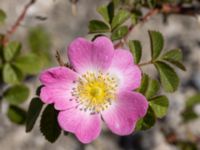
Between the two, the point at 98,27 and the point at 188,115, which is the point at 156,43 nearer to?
the point at 98,27

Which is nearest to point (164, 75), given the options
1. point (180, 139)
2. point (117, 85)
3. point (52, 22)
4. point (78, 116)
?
point (117, 85)

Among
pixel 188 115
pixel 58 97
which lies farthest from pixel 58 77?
pixel 188 115

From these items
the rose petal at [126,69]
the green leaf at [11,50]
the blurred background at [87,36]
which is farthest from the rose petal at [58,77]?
the blurred background at [87,36]

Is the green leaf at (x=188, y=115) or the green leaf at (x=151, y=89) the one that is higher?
the green leaf at (x=151, y=89)

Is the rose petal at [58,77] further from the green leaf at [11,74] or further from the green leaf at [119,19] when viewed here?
the green leaf at [11,74]

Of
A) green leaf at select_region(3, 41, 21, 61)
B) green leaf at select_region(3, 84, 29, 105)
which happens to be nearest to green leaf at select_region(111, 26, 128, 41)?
green leaf at select_region(3, 41, 21, 61)

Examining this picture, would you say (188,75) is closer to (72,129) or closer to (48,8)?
(48,8)

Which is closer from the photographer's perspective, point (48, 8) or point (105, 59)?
point (105, 59)
